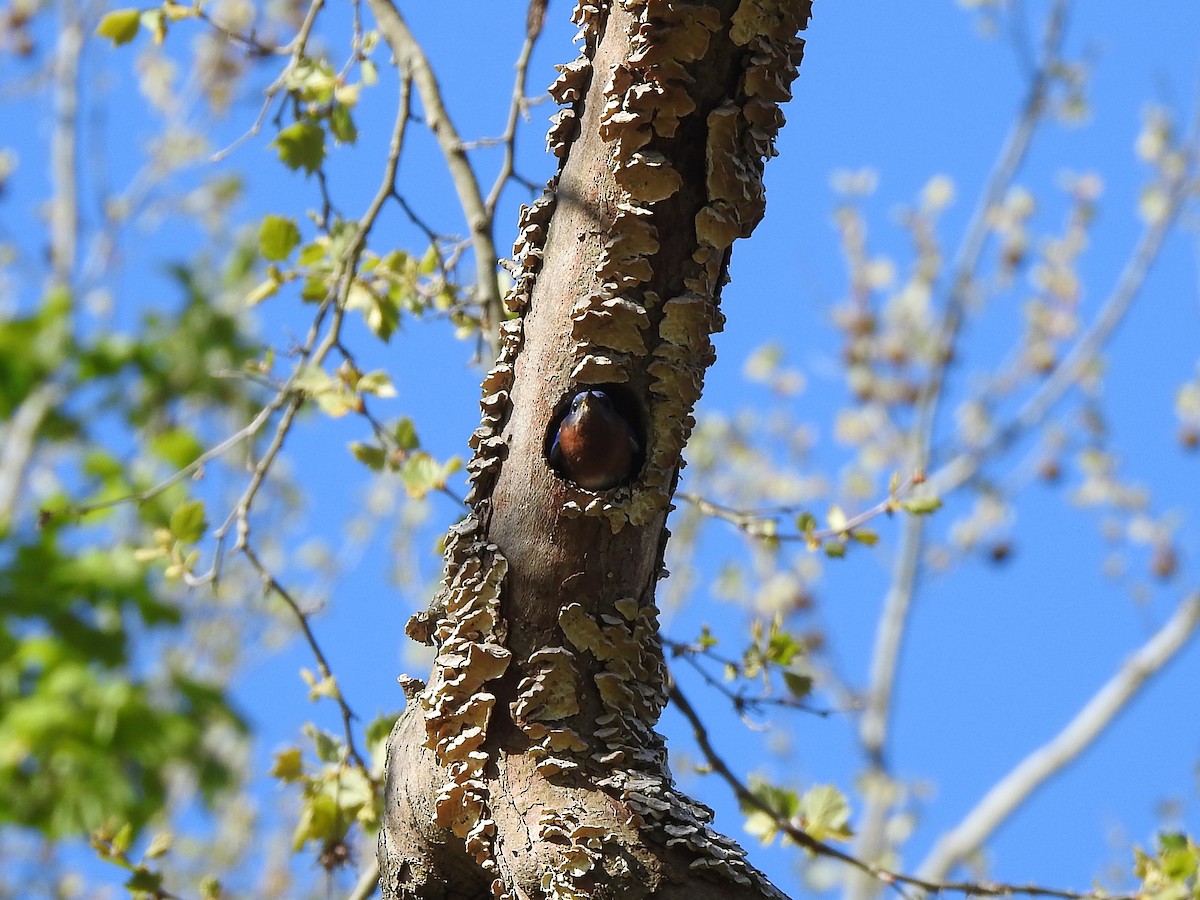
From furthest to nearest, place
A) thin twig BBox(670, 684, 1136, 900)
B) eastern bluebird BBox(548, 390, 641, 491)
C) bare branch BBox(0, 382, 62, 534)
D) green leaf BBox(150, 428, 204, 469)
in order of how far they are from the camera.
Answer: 1. bare branch BBox(0, 382, 62, 534)
2. green leaf BBox(150, 428, 204, 469)
3. thin twig BBox(670, 684, 1136, 900)
4. eastern bluebird BBox(548, 390, 641, 491)

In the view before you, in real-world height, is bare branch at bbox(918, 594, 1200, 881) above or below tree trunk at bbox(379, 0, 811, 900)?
above

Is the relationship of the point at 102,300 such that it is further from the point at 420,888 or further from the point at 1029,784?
the point at 420,888

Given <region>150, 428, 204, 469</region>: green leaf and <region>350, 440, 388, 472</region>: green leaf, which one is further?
<region>150, 428, 204, 469</region>: green leaf

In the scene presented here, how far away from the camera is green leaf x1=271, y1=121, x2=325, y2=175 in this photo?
1.49m

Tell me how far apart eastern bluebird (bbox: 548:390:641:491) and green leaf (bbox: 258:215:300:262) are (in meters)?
0.74

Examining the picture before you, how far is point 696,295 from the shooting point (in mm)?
940

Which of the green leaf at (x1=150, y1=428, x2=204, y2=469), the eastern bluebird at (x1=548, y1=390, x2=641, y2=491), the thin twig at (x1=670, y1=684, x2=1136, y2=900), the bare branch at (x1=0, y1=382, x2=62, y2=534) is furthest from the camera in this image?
the bare branch at (x1=0, y1=382, x2=62, y2=534)

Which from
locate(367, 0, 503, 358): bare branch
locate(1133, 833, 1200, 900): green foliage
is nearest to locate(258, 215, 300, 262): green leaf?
locate(367, 0, 503, 358): bare branch

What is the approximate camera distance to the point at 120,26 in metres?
1.53

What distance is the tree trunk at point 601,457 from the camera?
0.91m

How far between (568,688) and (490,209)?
76cm

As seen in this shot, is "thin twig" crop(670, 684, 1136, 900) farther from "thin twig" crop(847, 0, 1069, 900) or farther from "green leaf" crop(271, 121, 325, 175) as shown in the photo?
"thin twig" crop(847, 0, 1069, 900)

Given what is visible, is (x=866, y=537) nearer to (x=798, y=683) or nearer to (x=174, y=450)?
(x=798, y=683)

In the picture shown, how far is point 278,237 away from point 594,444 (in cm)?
79
